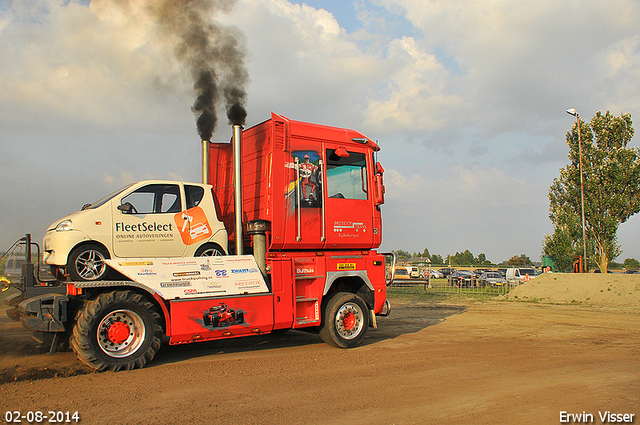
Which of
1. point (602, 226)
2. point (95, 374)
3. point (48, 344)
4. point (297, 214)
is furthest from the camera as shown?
point (602, 226)

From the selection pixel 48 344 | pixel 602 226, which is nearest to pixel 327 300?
pixel 48 344

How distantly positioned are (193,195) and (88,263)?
1.95 metres

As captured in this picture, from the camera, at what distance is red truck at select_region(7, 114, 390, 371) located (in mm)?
6605

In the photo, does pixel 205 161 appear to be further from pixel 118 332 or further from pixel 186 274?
pixel 118 332

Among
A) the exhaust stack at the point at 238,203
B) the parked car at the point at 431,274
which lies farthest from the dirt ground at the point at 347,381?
the parked car at the point at 431,274

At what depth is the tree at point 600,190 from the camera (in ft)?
116

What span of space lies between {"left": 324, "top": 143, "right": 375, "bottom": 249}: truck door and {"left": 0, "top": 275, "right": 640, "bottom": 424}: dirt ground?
210 centimetres

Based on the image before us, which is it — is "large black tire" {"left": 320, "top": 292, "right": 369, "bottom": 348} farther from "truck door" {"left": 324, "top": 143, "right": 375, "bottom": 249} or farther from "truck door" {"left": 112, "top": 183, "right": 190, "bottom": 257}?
"truck door" {"left": 112, "top": 183, "right": 190, "bottom": 257}

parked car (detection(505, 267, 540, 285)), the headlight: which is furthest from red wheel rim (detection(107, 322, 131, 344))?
parked car (detection(505, 267, 540, 285))

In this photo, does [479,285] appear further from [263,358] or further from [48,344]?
[48,344]

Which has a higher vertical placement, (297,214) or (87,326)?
(297,214)

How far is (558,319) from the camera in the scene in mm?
13477

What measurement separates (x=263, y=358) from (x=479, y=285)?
82.7 ft

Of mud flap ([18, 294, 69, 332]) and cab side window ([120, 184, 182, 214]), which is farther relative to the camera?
cab side window ([120, 184, 182, 214])
